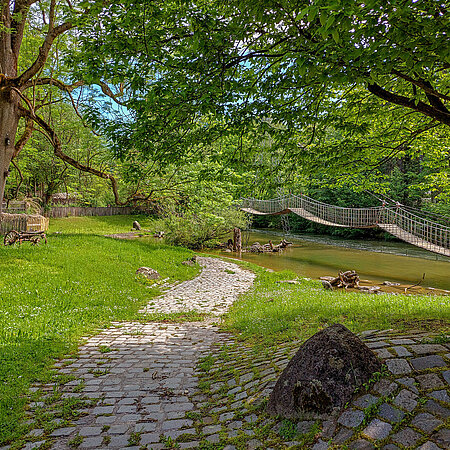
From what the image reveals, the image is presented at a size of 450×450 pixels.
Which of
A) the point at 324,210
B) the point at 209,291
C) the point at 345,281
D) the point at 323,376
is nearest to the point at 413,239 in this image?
the point at 345,281

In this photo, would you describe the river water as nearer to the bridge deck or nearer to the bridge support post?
the bridge support post

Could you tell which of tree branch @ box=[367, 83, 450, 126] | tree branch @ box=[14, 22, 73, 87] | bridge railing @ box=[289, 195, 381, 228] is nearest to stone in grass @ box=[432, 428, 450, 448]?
tree branch @ box=[367, 83, 450, 126]

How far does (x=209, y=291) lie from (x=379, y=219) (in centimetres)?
1165

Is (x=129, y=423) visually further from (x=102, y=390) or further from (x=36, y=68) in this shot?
(x=36, y=68)

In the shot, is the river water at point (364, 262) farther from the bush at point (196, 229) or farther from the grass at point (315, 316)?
the grass at point (315, 316)

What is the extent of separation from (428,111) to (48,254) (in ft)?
35.3

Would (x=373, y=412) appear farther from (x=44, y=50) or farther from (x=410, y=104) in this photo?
(x=44, y=50)

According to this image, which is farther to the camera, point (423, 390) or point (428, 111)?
point (428, 111)

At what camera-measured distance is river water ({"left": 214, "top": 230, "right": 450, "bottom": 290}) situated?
14.4 m

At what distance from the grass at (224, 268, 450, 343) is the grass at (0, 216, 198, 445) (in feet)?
8.85

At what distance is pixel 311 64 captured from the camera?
10.6 ft

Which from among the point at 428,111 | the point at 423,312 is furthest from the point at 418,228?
the point at 428,111

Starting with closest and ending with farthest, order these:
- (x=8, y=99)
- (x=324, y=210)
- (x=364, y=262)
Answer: (x=8, y=99)
(x=364, y=262)
(x=324, y=210)

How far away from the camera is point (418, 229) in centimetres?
1585
